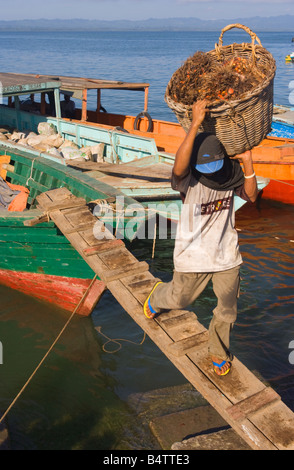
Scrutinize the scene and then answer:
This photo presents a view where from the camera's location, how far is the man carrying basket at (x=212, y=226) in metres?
3.21

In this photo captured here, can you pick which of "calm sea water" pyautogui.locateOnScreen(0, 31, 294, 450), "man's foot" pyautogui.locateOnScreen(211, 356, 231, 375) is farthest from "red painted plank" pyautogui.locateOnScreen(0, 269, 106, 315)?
"man's foot" pyautogui.locateOnScreen(211, 356, 231, 375)

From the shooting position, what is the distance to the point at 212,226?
3.46 metres

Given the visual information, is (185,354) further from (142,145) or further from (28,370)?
(142,145)

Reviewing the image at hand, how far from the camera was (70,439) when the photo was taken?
4.82 metres

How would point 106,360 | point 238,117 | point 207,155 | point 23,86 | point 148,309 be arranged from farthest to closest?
point 23,86 < point 106,360 < point 148,309 < point 238,117 < point 207,155

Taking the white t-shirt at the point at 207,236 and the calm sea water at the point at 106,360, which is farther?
the calm sea water at the point at 106,360

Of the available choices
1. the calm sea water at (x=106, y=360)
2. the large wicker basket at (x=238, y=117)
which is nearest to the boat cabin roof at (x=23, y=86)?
the calm sea water at (x=106, y=360)

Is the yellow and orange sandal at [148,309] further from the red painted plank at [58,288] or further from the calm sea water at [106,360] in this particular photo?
the red painted plank at [58,288]

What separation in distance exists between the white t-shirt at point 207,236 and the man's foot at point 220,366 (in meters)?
0.82

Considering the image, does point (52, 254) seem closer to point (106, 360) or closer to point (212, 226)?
point (106, 360)

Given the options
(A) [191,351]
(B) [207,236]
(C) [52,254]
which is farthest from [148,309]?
(C) [52,254]

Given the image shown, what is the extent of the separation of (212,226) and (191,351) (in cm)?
120

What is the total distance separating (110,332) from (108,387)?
1.21m

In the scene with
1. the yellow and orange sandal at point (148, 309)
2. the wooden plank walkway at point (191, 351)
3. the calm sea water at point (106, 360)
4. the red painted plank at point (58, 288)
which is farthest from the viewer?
the red painted plank at point (58, 288)
